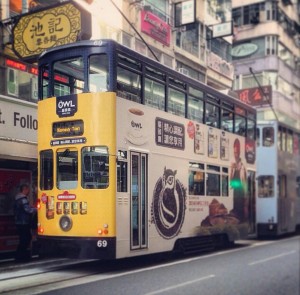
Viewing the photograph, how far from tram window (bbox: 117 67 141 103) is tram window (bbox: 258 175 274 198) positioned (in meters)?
9.96

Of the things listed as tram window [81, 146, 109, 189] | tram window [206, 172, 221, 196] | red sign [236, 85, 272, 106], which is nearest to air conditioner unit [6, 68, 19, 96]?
tram window [81, 146, 109, 189]

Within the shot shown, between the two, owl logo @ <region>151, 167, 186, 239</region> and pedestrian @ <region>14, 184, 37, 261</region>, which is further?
owl logo @ <region>151, 167, 186, 239</region>

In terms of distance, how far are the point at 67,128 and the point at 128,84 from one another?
1.60 m

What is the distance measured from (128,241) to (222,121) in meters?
5.73

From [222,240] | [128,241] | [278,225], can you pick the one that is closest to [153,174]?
[128,241]

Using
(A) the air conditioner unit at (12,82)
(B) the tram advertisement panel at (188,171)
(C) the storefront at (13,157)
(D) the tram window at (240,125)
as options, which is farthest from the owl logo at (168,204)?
(A) the air conditioner unit at (12,82)

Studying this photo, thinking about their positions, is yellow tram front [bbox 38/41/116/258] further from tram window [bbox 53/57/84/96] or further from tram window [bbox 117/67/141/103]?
tram window [bbox 117/67/141/103]

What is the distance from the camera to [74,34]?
12859mm

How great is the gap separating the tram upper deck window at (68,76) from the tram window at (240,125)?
21.8ft

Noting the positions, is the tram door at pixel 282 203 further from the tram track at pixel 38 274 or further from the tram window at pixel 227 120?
the tram track at pixel 38 274

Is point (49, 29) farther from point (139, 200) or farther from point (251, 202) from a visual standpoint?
point (251, 202)

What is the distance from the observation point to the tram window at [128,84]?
10.8 meters

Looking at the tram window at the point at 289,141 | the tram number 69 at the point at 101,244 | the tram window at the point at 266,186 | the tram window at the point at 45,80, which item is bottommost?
the tram number 69 at the point at 101,244

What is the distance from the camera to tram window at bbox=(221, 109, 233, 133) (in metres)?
15.1
